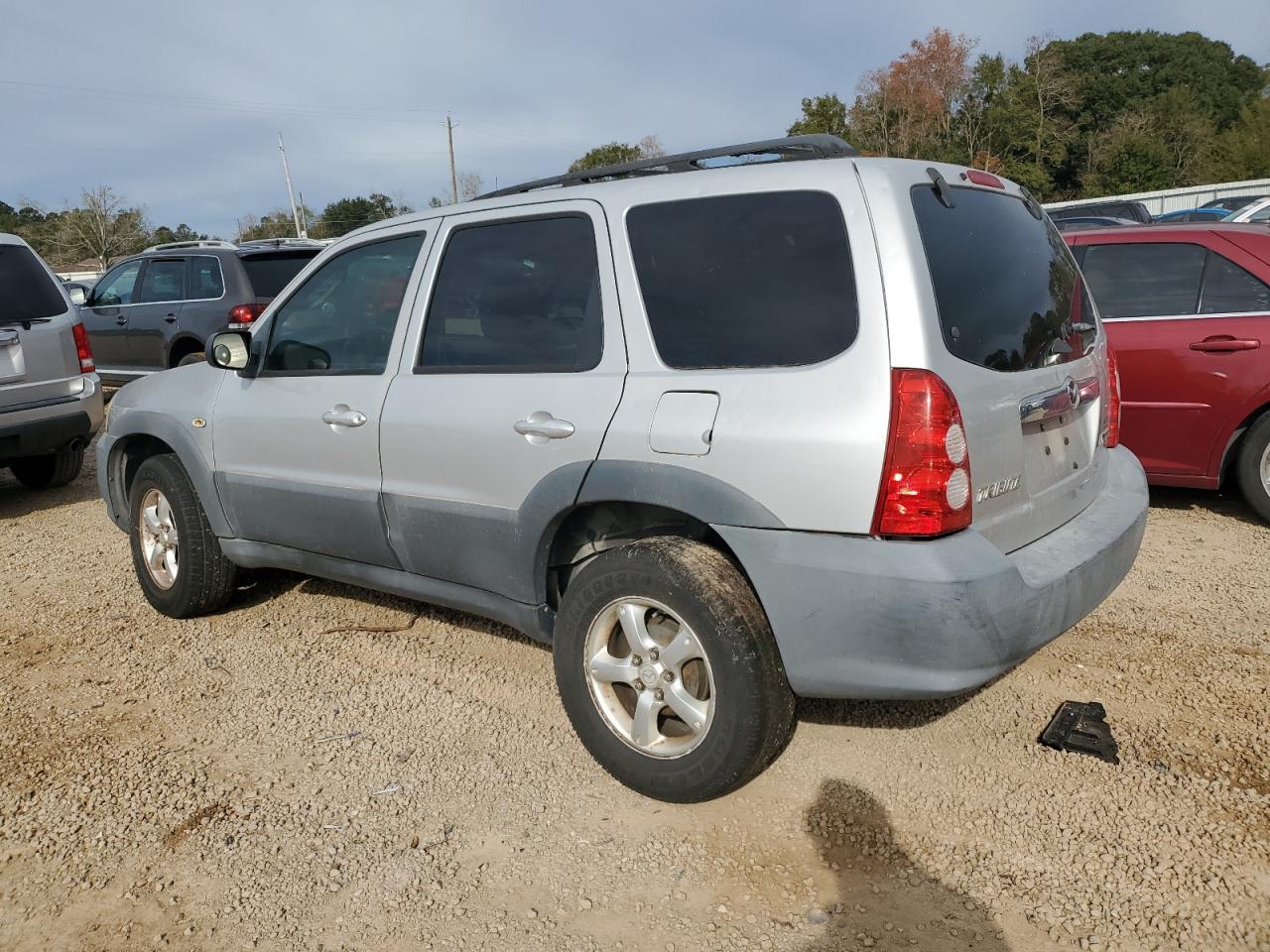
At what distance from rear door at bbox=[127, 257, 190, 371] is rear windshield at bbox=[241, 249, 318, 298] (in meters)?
0.89

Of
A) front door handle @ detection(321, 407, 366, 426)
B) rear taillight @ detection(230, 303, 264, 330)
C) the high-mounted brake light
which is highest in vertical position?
the high-mounted brake light

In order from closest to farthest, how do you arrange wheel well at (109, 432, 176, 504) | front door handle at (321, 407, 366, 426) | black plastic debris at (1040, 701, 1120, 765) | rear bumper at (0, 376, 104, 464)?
black plastic debris at (1040, 701, 1120, 765) < front door handle at (321, 407, 366, 426) < wheel well at (109, 432, 176, 504) < rear bumper at (0, 376, 104, 464)

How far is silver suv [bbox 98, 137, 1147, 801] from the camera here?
7.95 feet

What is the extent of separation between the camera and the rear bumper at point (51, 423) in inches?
251

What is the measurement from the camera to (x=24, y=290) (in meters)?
6.68

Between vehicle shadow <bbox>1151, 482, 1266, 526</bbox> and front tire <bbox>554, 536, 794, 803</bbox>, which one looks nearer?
front tire <bbox>554, 536, 794, 803</bbox>

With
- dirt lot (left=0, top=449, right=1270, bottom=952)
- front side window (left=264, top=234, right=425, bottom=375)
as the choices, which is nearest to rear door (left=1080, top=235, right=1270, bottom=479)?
dirt lot (left=0, top=449, right=1270, bottom=952)

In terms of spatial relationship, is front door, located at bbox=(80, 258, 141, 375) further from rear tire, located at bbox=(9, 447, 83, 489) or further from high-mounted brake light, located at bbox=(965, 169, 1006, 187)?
high-mounted brake light, located at bbox=(965, 169, 1006, 187)

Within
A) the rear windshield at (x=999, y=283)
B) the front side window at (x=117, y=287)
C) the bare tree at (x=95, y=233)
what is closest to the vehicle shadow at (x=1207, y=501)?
the rear windshield at (x=999, y=283)

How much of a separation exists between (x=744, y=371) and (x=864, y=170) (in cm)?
63

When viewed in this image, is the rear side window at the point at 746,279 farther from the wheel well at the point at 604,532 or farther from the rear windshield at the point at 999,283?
the wheel well at the point at 604,532

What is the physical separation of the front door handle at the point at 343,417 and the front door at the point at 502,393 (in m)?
0.16

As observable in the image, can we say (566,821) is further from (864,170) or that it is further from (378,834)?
(864,170)

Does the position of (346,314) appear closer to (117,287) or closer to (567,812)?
(567,812)
